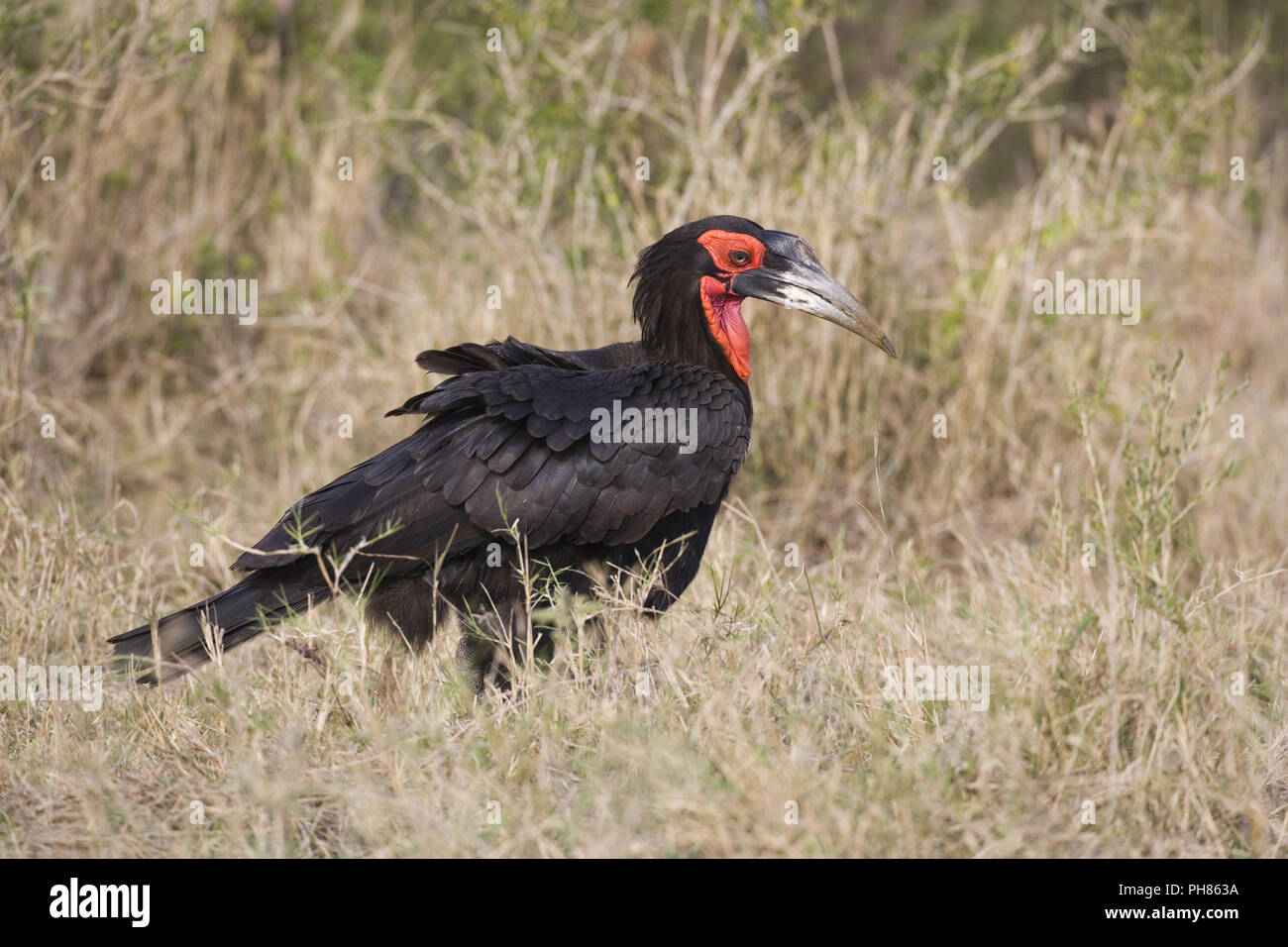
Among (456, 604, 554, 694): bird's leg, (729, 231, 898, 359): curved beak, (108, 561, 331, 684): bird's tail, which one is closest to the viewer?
(108, 561, 331, 684): bird's tail

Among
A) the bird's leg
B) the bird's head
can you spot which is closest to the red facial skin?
the bird's head

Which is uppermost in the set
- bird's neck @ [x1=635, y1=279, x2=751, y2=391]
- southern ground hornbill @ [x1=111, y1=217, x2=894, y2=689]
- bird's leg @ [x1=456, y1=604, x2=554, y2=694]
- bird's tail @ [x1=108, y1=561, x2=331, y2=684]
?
bird's neck @ [x1=635, y1=279, x2=751, y2=391]

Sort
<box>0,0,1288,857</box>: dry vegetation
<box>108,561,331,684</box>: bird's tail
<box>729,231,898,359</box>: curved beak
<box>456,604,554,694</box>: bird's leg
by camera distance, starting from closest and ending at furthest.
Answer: <box>0,0,1288,857</box>: dry vegetation < <box>108,561,331,684</box>: bird's tail < <box>456,604,554,694</box>: bird's leg < <box>729,231,898,359</box>: curved beak

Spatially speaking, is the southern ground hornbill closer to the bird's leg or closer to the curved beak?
the bird's leg

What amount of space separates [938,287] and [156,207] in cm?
402

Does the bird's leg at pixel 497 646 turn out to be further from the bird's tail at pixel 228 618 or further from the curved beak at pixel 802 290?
the curved beak at pixel 802 290

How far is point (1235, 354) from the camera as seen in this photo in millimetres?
7602

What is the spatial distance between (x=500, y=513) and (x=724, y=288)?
1.12 meters

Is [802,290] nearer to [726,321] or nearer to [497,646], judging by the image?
[726,321]

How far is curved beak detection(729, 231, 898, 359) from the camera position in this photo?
4.55 meters

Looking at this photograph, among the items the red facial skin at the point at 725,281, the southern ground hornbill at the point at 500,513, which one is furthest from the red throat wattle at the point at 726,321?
the southern ground hornbill at the point at 500,513

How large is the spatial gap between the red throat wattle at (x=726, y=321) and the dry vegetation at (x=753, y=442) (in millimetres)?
700

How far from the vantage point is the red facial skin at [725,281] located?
4.59 m
